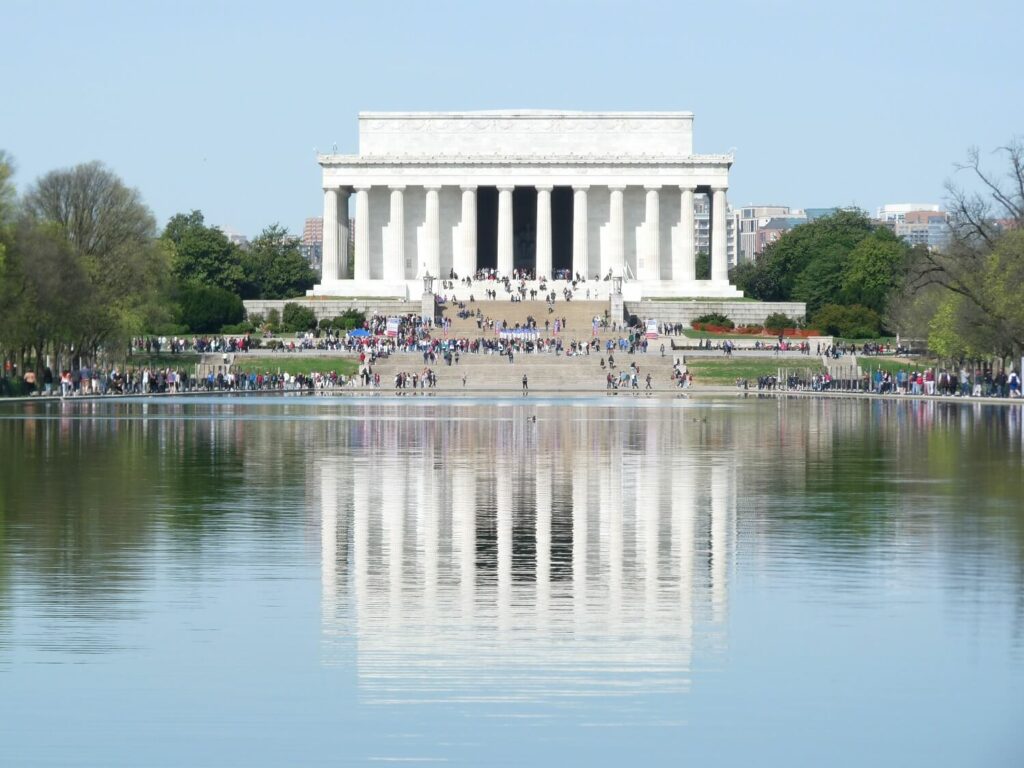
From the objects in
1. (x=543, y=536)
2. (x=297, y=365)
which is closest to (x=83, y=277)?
(x=297, y=365)

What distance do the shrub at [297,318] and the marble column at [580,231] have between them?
67.6ft

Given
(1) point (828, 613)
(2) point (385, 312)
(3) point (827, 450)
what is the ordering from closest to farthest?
(1) point (828, 613)
(3) point (827, 450)
(2) point (385, 312)

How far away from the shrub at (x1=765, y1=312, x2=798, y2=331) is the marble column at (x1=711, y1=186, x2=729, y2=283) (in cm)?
1391

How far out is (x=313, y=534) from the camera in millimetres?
22078

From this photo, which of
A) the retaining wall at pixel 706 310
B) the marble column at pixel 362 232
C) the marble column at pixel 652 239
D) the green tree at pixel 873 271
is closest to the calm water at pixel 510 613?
the retaining wall at pixel 706 310

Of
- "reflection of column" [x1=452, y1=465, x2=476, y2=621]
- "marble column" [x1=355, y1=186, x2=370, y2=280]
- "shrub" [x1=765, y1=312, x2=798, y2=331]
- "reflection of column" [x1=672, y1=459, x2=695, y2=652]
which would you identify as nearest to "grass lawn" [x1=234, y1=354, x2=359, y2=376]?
"shrub" [x1=765, y1=312, x2=798, y2=331]

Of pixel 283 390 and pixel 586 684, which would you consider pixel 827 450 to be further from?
pixel 283 390

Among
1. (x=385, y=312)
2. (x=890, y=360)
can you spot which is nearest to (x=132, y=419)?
(x=890, y=360)

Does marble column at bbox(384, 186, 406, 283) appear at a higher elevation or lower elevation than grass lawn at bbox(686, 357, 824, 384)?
higher

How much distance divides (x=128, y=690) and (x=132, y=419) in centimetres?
4317

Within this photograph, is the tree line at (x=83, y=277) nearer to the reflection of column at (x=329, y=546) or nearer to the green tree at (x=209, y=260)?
the green tree at (x=209, y=260)

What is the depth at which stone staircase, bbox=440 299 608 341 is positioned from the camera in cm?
10494

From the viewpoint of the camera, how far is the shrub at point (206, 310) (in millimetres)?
110188

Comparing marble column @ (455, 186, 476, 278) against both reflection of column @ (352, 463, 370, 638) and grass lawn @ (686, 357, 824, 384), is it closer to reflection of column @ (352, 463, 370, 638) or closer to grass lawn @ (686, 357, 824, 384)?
grass lawn @ (686, 357, 824, 384)
